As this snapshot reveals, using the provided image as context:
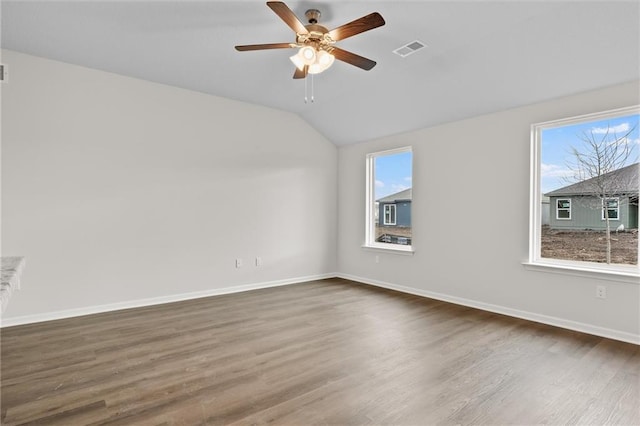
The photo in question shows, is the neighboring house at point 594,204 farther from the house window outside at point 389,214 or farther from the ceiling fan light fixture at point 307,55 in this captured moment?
the ceiling fan light fixture at point 307,55

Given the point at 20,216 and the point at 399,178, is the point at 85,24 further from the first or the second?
the point at 399,178

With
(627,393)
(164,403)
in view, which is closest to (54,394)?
(164,403)

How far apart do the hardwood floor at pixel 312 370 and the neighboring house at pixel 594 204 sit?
3.70 ft

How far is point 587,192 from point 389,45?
253 centimetres

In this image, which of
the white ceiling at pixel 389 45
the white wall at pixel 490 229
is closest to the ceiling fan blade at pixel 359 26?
the white ceiling at pixel 389 45

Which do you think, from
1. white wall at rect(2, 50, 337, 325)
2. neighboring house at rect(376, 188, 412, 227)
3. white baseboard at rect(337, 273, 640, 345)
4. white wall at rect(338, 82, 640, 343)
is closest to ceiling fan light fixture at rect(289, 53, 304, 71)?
white wall at rect(2, 50, 337, 325)

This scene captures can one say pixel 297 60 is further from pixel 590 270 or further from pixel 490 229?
pixel 590 270

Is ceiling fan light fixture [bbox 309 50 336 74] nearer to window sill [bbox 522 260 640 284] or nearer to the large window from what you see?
the large window

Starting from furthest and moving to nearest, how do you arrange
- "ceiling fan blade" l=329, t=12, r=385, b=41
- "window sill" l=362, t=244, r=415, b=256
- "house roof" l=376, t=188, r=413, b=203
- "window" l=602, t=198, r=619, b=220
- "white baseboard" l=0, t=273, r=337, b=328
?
1. "house roof" l=376, t=188, r=413, b=203
2. "window sill" l=362, t=244, r=415, b=256
3. "white baseboard" l=0, t=273, r=337, b=328
4. "window" l=602, t=198, r=619, b=220
5. "ceiling fan blade" l=329, t=12, r=385, b=41

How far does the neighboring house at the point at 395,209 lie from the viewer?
516 cm

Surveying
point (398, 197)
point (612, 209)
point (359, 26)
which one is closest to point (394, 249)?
point (398, 197)

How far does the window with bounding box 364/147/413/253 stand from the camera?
5.16 m

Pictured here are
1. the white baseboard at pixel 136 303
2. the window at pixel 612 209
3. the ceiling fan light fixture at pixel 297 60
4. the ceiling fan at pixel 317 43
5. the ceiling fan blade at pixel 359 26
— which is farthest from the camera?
the white baseboard at pixel 136 303

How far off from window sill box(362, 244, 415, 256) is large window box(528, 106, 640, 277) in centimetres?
163
